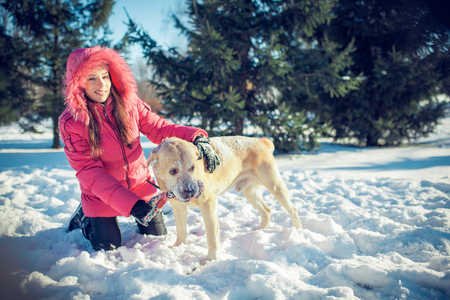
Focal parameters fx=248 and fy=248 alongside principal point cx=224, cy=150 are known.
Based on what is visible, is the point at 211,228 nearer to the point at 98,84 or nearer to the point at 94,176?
the point at 94,176

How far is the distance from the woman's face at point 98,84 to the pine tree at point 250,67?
398cm

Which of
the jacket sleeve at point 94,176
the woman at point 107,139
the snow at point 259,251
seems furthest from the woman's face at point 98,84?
the snow at point 259,251

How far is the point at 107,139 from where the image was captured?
2.54m

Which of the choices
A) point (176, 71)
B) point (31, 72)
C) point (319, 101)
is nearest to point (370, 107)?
point (319, 101)

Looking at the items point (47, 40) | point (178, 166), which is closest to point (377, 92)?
point (178, 166)

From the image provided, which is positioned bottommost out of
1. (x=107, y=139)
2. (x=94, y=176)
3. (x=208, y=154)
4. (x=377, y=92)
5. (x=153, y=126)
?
(x=94, y=176)

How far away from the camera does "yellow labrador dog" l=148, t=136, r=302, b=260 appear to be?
2.08m

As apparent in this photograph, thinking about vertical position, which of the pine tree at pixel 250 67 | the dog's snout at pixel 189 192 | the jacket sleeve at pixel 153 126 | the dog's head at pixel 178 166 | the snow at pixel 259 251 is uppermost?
the pine tree at pixel 250 67

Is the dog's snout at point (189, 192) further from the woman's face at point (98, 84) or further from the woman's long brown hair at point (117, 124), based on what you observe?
the woman's face at point (98, 84)

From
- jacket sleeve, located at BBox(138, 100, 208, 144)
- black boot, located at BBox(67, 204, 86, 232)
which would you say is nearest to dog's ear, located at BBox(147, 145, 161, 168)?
jacket sleeve, located at BBox(138, 100, 208, 144)

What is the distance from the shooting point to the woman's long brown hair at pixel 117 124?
238 centimetres

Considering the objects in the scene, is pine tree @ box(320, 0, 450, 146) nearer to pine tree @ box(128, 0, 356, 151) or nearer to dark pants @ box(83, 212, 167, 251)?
pine tree @ box(128, 0, 356, 151)

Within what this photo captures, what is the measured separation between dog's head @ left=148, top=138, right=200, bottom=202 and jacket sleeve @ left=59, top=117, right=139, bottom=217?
15.3 inches

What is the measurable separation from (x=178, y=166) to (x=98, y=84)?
121cm
